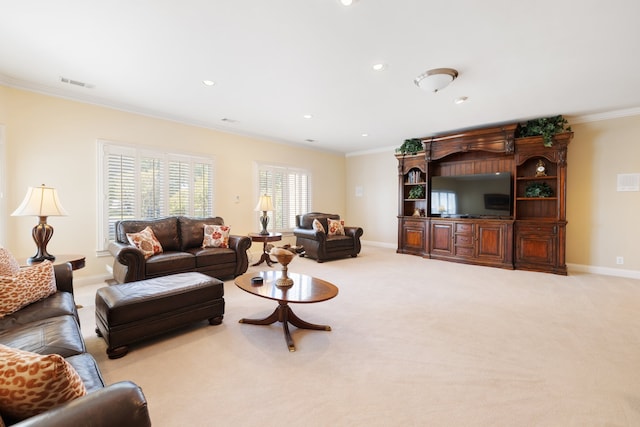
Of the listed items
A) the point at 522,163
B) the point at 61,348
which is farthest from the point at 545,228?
the point at 61,348

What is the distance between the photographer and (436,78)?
3.14 m

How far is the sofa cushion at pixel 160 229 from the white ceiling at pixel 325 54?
178 cm

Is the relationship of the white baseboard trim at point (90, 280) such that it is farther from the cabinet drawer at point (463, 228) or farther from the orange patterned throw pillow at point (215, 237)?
the cabinet drawer at point (463, 228)

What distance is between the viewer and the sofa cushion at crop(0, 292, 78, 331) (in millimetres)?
1779

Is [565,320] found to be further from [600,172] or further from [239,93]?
[239,93]

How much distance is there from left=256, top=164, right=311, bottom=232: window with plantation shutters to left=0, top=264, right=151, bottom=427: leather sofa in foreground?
4146 millimetres

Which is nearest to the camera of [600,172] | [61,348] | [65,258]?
[61,348]

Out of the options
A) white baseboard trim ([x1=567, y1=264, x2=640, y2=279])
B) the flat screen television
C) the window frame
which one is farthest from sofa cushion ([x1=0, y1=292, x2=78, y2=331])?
white baseboard trim ([x1=567, y1=264, x2=640, y2=279])

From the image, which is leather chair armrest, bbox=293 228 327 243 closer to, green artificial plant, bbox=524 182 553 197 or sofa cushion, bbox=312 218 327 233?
sofa cushion, bbox=312 218 327 233

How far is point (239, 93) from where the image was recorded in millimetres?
3826

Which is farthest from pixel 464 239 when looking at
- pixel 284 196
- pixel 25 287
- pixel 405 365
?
pixel 25 287

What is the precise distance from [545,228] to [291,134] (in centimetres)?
503

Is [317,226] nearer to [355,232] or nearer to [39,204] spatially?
[355,232]

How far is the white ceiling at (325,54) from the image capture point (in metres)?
2.19
